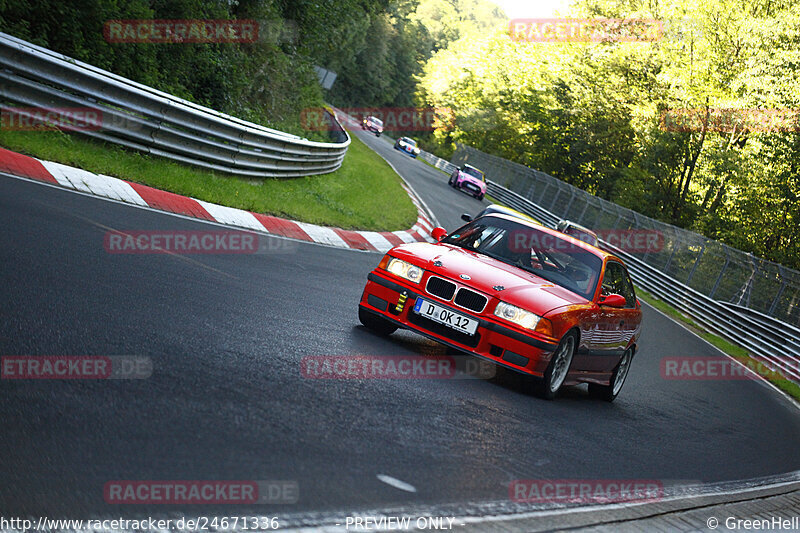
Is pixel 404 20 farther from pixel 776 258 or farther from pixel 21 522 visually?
pixel 21 522

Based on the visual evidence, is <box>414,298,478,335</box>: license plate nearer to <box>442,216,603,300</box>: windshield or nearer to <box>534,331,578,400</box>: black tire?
<box>534,331,578,400</box>: black tire

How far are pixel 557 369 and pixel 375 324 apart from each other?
1647mm

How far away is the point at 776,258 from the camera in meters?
33.4

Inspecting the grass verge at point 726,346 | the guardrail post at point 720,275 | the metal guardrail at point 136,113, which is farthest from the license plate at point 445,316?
the guardrail post at point 720,275

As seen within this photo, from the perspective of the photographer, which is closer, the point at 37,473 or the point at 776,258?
the point at 37,473

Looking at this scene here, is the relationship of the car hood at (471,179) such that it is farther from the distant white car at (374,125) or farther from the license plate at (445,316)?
the license plate at (445,316)

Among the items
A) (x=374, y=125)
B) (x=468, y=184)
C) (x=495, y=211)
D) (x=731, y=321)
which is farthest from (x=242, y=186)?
(x=374, y=125)

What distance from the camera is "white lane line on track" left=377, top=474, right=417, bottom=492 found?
159 inches

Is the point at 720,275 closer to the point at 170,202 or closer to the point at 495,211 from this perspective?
the point at 495,211

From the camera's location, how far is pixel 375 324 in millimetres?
7887

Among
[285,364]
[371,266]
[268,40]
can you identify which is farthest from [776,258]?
[285,364]

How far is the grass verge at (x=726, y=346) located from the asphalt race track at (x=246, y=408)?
7614mm

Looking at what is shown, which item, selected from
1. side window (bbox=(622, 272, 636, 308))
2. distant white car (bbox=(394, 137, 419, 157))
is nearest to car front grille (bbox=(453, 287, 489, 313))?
side window (bbox=(622, 272, 636, 308))

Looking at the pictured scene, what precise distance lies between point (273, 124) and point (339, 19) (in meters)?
7.15
